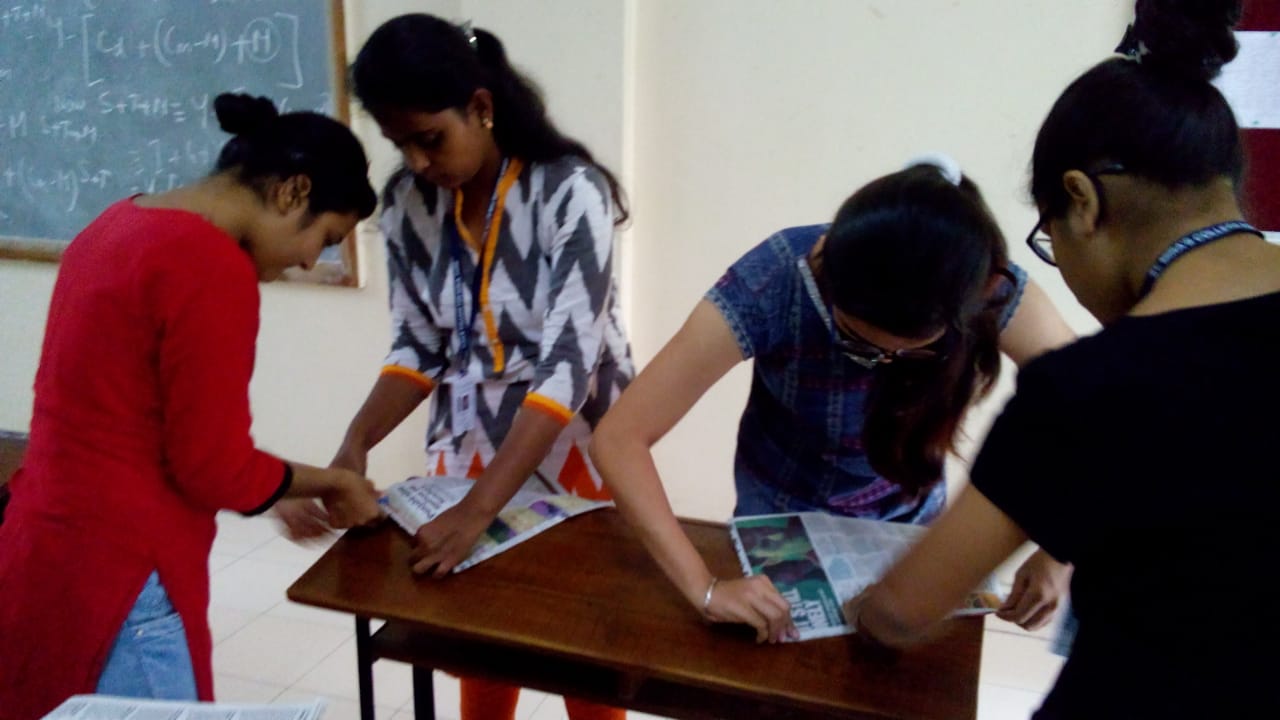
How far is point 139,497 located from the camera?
106cm

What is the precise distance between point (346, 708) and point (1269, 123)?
2490 millimetres

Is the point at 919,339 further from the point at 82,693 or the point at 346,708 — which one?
the point at 346,708

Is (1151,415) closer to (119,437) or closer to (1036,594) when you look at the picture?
(1036,594)

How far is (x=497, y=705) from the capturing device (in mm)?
1516

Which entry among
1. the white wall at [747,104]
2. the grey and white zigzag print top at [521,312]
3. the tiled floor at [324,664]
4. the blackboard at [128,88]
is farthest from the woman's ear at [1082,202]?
the blackboard at [128,88]

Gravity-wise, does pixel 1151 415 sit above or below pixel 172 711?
above

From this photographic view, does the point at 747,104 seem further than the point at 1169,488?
Yes

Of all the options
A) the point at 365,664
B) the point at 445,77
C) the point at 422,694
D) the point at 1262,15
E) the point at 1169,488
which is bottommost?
the point at 422,694

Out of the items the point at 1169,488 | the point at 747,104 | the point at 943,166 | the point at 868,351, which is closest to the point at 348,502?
the point at 868,351

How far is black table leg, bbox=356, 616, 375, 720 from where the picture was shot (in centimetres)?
118

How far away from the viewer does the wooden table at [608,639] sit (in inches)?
37.3

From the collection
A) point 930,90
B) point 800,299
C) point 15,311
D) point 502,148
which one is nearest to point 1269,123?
point 930,90

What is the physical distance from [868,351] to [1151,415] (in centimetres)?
52

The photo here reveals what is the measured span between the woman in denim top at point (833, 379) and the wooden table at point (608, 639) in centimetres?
5
